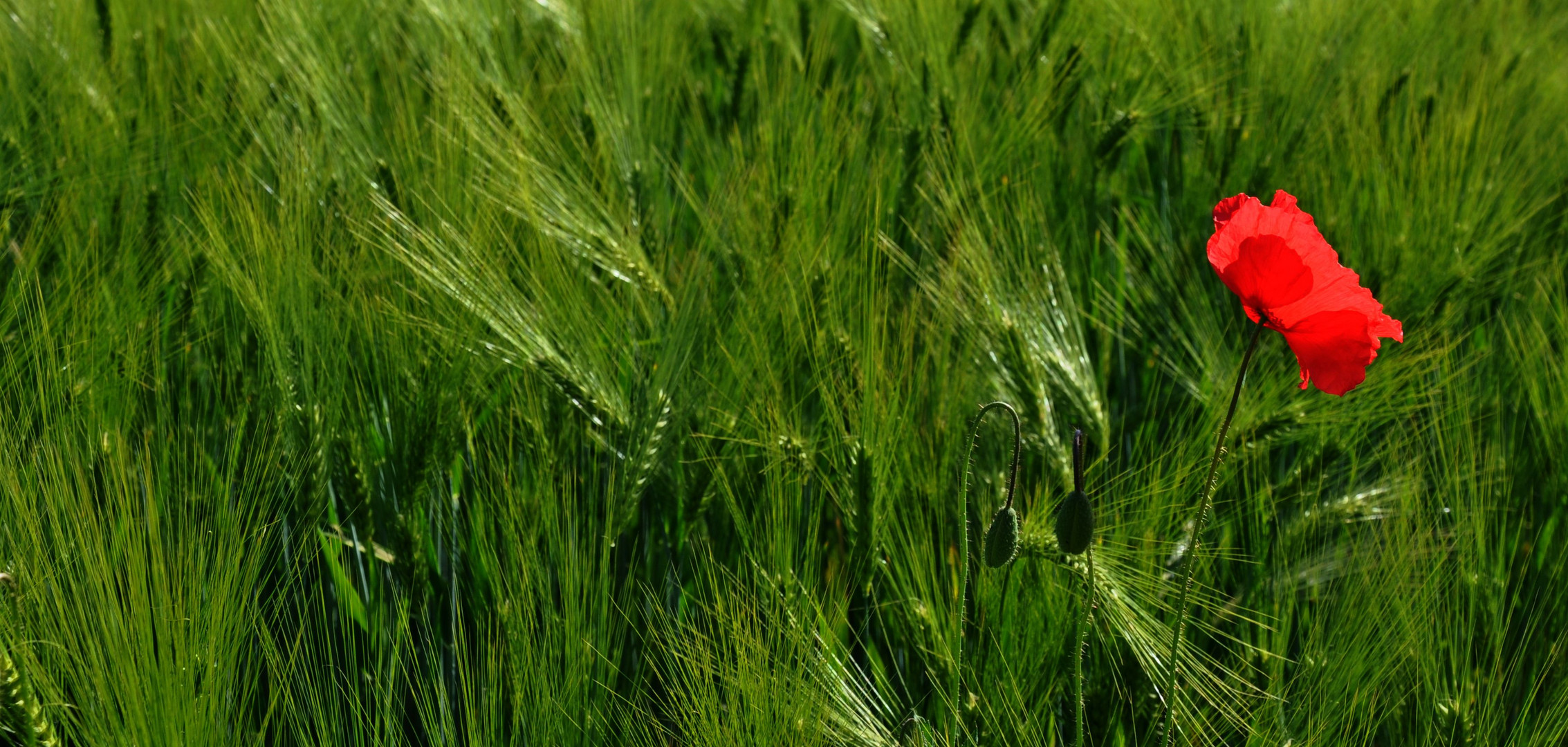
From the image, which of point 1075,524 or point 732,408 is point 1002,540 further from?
point 732,408

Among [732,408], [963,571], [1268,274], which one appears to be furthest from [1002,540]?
[732,408]

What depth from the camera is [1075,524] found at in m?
0.65

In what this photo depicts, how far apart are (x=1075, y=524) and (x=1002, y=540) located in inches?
1.7

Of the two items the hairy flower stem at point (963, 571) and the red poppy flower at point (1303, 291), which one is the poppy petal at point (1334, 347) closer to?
the red poppy flower at point (1303, 291)

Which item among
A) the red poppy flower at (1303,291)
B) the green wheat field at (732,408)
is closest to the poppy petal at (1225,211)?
the red poppy flower at (1303,291)

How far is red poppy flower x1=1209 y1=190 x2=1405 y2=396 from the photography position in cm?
62

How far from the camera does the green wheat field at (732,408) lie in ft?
2.51

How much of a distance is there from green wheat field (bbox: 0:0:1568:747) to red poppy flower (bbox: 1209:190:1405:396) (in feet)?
0.74

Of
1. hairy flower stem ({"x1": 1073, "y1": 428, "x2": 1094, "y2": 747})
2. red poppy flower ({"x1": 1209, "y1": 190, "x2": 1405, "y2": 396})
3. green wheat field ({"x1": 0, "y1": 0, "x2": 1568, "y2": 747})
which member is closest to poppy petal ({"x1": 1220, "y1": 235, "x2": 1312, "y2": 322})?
red poppy flower ({"x1": 1209, "y1": 190, "x2": 1405, "y2": 396})

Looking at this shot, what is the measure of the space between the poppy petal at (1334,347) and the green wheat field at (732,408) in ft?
0.73

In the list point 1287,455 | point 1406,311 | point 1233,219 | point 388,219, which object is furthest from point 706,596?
point 1406,311

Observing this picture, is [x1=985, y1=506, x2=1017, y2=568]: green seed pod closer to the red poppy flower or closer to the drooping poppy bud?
the drooping poppy bud

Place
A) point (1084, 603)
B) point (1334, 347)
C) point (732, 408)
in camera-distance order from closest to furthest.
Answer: point (1334, 347) → point (1084, 603) → point (732, 408)

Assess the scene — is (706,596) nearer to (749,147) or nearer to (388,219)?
(388,219)
